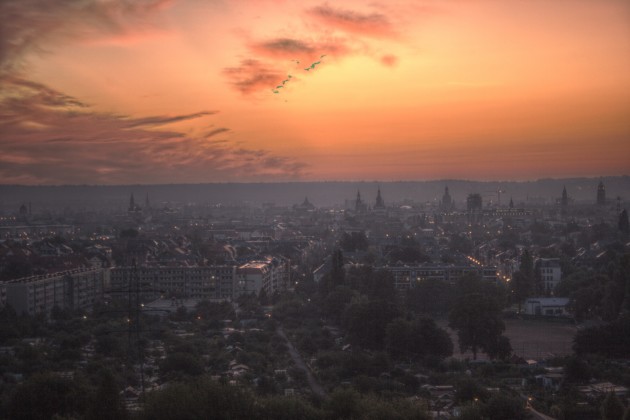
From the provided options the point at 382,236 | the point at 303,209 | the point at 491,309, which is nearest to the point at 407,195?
the point at 303,209

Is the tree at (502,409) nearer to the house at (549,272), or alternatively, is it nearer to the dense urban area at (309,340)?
the dense urban area at (309,340)

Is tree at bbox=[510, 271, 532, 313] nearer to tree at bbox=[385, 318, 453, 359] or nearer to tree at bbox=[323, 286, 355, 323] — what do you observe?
tree at bbox=[323, 286, 355, 323]

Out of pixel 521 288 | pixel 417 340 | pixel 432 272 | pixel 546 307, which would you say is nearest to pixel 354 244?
pixel 432 272

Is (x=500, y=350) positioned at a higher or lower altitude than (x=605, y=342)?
lower

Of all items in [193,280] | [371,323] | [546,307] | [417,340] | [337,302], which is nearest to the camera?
[417,340]

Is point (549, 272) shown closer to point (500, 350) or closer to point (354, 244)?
point (354, 244)

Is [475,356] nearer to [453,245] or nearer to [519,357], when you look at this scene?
[519,357]

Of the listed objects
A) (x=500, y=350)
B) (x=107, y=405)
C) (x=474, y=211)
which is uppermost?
(x=474, y=211)
